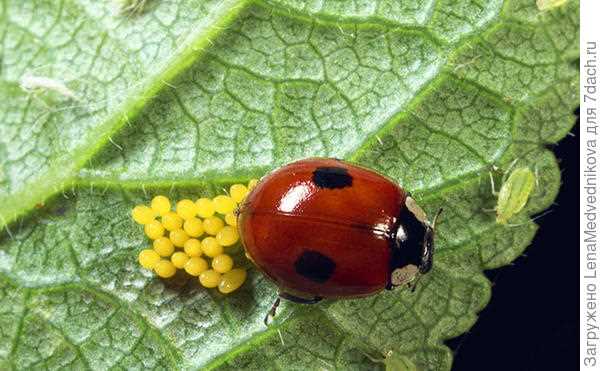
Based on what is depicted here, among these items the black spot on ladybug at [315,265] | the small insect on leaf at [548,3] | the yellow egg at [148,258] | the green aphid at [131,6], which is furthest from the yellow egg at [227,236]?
the small insect on leaf at [548,3]

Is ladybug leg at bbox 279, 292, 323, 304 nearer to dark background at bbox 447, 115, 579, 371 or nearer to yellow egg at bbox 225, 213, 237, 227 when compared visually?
yellow egg at bbox 225, 213, 237, 227

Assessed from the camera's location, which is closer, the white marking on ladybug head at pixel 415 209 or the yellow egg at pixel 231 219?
the white marking on ladybug head at pixel 415 209

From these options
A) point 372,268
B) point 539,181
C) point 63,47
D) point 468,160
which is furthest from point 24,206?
point 539,181

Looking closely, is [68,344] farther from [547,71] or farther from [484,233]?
[547,71]

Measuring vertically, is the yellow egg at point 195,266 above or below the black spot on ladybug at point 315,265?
below

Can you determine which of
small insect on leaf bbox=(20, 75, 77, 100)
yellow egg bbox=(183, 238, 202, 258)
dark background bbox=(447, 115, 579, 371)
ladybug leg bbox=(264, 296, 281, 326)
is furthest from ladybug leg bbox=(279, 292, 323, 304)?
small insect on leaf bbox=(20, 75, 77, 100)

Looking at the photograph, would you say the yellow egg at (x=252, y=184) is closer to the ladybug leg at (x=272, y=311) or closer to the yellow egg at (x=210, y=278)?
the yellow egg at (x=210, y=278)
